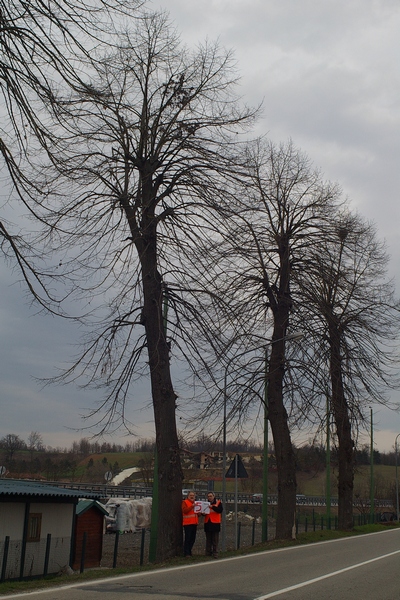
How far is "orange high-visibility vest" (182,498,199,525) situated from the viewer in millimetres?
13648

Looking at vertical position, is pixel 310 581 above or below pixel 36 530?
above

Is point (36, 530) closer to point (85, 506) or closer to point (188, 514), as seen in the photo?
point (85, 506)

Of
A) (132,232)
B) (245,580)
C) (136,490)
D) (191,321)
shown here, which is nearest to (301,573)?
(245,580)

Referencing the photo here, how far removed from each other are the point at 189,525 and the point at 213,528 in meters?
0.74

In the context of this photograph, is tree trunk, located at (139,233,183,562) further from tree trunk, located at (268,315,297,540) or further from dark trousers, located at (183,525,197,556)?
tree trunk, located at (268,315,297,540)

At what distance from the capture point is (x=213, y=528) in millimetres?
14047

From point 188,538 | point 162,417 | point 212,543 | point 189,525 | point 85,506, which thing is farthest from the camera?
point 85,506

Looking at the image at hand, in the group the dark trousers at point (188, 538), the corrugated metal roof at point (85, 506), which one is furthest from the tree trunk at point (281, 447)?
the dark trousers at point (188, 538)

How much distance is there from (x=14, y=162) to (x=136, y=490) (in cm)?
5745

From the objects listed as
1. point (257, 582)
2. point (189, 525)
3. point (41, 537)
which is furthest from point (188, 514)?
point (41, 537)

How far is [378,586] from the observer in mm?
10062

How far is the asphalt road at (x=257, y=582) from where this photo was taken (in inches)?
333

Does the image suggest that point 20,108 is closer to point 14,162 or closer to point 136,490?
point 14,162

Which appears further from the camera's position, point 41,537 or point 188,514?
point 41,537
